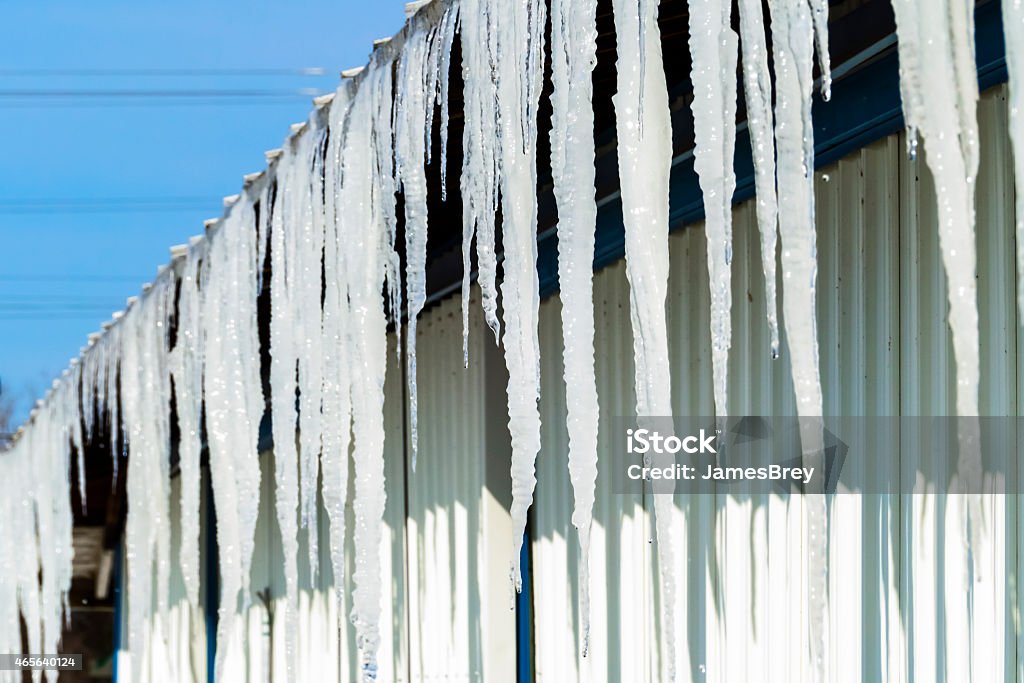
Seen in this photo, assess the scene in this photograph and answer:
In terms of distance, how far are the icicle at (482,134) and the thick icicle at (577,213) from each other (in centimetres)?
24

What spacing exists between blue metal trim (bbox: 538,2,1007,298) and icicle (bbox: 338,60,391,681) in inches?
36.6

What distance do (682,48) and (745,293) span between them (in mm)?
670

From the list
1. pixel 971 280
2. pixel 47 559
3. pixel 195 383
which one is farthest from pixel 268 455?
pixel 971 280

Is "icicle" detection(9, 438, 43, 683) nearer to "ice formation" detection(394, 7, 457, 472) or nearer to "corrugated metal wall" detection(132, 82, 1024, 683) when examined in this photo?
"corrugated metal wall" detection(132, 82, 1024, 683)

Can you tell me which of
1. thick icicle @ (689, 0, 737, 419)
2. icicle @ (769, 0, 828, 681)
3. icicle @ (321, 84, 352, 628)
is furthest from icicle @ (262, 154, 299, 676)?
icicle @ (769, 0, 828, 681)

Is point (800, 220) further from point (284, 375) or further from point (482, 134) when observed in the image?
point (284, 375)

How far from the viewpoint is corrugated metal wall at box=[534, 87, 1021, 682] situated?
2455mm

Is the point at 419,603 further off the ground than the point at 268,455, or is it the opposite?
the point at 268,455

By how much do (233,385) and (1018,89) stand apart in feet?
8.93

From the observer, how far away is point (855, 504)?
2863mm

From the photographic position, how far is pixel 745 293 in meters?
3.28

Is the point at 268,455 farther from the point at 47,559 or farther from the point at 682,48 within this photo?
the point at 682,48

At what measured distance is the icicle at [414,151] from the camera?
262 cm

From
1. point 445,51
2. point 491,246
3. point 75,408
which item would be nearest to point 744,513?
point 491,246
